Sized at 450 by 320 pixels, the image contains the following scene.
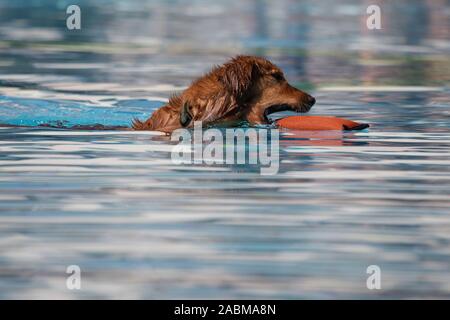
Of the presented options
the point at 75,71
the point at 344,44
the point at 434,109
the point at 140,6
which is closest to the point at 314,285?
the point at 434,109

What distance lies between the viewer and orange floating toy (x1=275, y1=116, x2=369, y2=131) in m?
12.4

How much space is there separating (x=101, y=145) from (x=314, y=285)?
4.97 m

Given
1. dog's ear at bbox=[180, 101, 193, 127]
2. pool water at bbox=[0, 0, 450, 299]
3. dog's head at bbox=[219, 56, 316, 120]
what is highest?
dog's head at bbox=[219, 56, 316, 120]

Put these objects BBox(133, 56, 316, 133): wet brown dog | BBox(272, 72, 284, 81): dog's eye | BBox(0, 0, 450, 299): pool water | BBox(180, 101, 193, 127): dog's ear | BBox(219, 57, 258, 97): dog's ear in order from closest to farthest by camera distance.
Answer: BBox(0, 0, 450, 299): pool water
BBox(180, 101, 193, 127): dog's ear
BBox(133, 56, 316, 133): wet brown dog
BBox(219, 57, 258, 97): dog's ear
BBox(272, 72, 284, 81): dog's eye

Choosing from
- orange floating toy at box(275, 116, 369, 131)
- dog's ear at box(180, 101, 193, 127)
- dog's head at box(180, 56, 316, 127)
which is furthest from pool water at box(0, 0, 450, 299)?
dog's head at box(180, 56, 316, 127)

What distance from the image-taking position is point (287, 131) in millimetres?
12500

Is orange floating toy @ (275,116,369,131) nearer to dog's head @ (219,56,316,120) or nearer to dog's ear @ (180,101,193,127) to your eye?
dog's head @ (219,56,316,120)

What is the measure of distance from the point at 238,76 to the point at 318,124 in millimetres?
797

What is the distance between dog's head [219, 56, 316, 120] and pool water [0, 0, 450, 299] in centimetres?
57

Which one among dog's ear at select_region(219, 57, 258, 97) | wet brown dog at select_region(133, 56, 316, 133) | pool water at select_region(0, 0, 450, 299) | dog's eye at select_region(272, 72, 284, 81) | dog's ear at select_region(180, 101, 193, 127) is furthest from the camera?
dog's eye at select_region(272, 72, 284, 81)

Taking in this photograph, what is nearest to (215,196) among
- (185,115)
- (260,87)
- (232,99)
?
(185,115)

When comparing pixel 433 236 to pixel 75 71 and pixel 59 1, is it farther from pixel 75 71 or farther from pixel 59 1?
pixel 59 1

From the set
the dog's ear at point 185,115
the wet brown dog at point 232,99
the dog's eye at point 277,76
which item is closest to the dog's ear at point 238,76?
the wet brown dog at point 232,99

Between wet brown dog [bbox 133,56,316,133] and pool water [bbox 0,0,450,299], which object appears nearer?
pool water [bbox 0,0,450,299]
